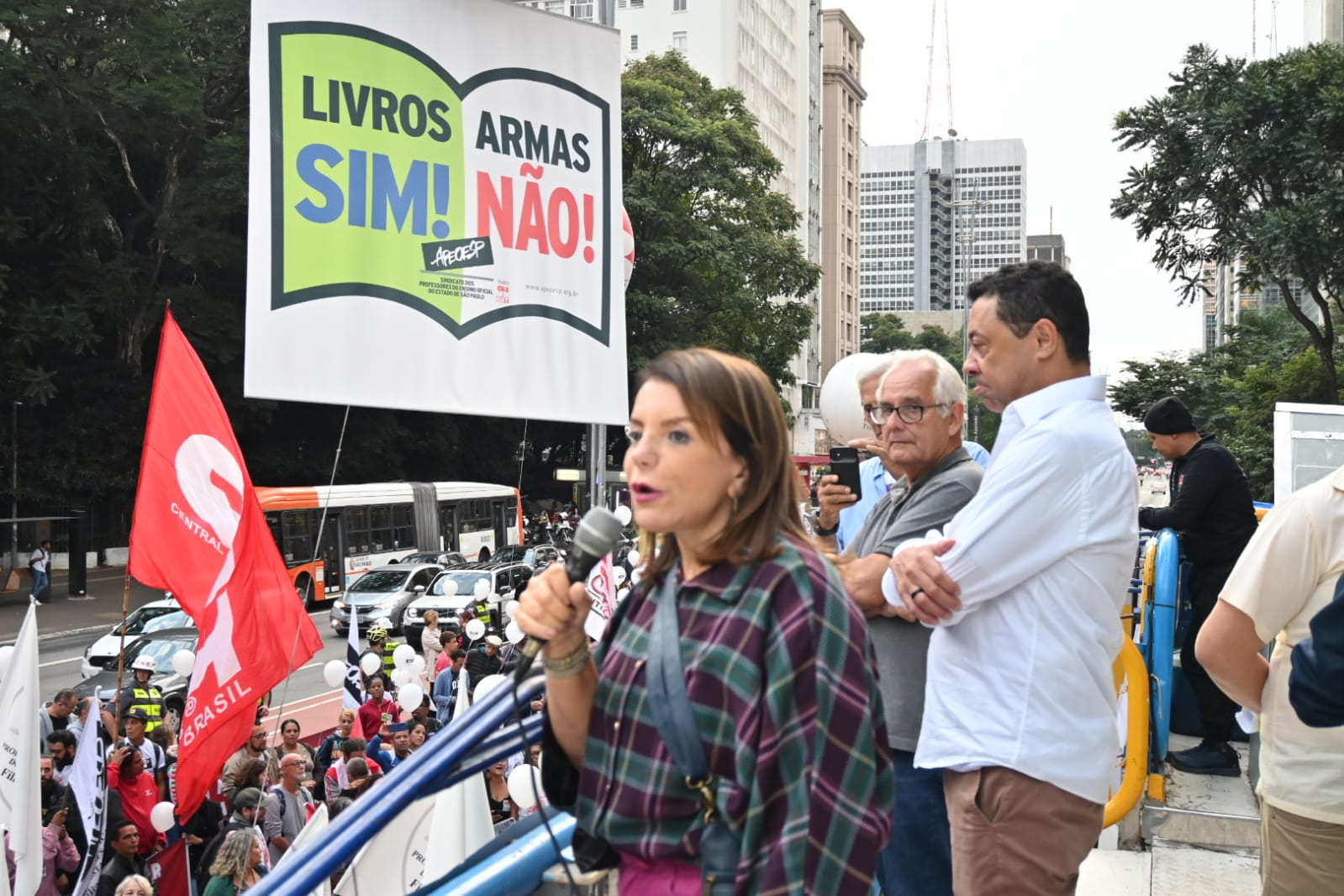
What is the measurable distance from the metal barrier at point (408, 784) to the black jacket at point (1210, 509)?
4.60 metres

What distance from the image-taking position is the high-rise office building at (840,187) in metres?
107

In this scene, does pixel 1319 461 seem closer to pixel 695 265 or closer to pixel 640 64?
pixel 695 265

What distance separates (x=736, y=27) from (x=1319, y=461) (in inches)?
3177

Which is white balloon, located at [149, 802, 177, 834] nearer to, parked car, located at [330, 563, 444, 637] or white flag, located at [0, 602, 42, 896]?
white flag, located at [0, 602, 42, 896]

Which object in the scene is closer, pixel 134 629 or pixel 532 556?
pixel 134 629

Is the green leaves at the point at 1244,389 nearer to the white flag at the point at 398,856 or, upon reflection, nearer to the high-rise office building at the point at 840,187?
the white flag at the point at 398,856

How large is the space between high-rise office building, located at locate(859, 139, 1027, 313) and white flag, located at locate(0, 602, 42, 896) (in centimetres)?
18590

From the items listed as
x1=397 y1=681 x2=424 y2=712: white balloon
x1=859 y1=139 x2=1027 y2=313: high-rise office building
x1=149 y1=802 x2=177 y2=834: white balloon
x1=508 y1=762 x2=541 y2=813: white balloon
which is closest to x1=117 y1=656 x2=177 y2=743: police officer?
x1=397 y1=681 x2=424 y2=712: white balloon

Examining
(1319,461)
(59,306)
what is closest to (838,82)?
(59,306)

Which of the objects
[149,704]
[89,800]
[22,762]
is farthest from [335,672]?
[22,762]

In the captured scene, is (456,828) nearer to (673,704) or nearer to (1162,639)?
(673,704)

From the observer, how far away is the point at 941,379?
11.3 ft

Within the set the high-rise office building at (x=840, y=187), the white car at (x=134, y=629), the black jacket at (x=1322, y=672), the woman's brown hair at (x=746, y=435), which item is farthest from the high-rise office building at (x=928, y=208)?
the woman's brown hair at (x=746, y=435)

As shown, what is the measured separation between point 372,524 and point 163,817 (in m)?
24.2
